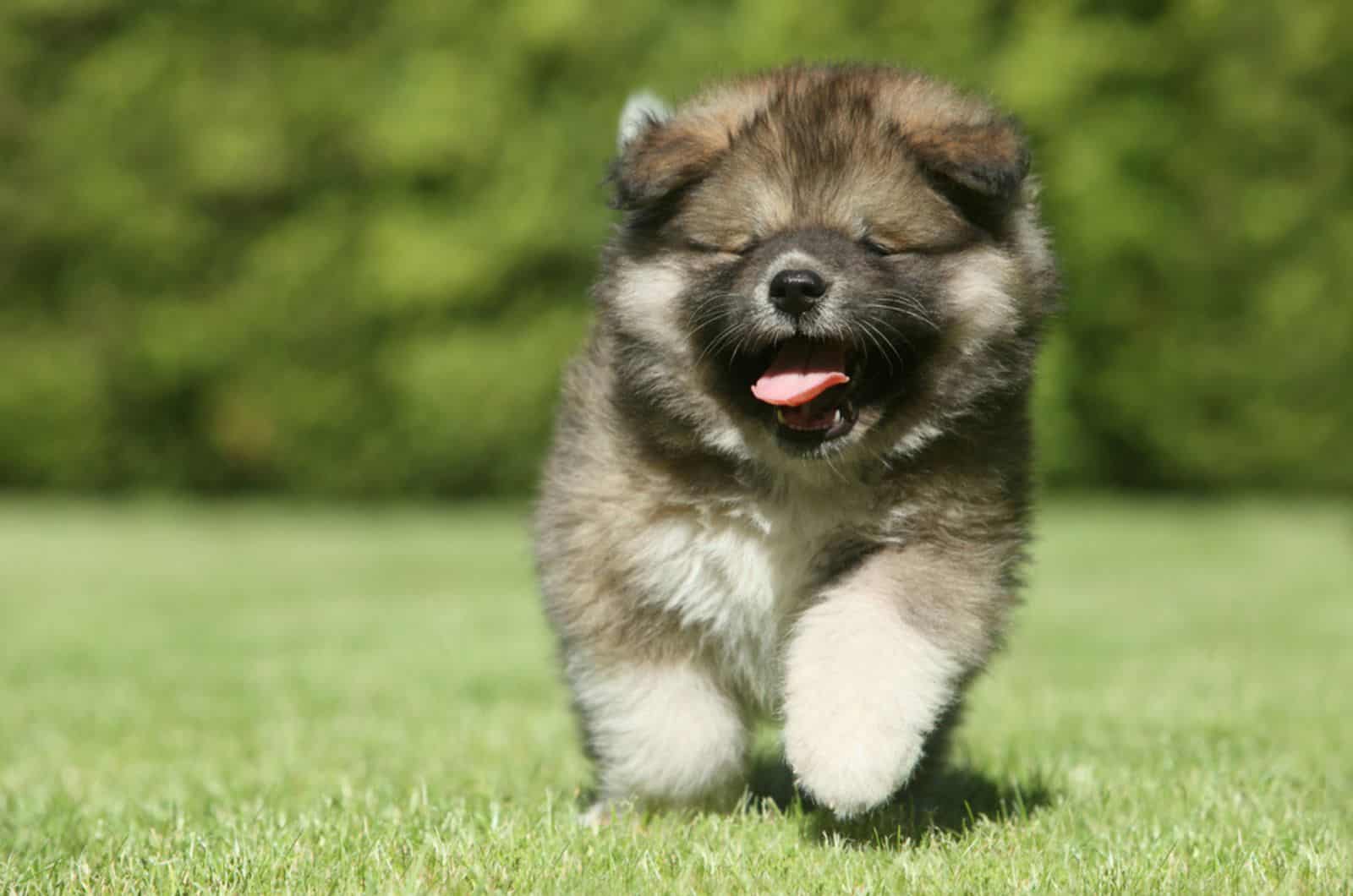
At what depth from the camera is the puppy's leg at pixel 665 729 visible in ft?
10.3

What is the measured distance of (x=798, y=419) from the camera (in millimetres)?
2955

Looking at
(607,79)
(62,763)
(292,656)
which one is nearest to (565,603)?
(62,763)

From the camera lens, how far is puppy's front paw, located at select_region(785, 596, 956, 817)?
272 centimetres

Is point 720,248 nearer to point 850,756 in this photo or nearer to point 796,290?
point 796,290

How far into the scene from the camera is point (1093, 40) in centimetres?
1552

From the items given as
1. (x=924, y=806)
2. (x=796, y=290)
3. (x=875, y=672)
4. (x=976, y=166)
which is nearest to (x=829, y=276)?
(x=796, y=290)

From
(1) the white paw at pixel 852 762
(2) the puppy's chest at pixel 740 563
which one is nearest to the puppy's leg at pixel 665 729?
(2) the puppy's chest at pixel 740 563

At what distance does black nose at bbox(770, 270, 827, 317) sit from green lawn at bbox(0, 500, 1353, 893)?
0.96 metres

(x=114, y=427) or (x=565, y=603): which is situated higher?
(x=565, y=603)

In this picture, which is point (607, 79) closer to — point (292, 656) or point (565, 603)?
point (292, 656)

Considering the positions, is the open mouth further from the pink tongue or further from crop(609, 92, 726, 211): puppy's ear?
crop(609, 92, 726, 211): puppy's ear

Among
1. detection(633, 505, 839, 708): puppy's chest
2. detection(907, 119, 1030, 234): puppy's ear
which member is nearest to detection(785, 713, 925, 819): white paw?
detection(633, 505, 839, 708): puppy's chest

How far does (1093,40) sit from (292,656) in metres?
11.3

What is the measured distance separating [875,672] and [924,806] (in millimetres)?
698
